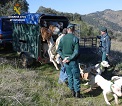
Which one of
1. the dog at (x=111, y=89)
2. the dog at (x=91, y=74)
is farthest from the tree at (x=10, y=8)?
the dog at (x=111, y=89)

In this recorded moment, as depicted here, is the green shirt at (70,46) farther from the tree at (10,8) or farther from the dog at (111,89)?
the tree at (10,8)

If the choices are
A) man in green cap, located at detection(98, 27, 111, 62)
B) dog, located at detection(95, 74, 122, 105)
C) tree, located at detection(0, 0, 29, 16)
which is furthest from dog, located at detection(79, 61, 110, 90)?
tree, located at detection(0, 0, 29, 16)

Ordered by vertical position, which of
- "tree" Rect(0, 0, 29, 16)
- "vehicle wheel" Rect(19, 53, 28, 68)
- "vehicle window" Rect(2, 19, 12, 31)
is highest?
"tree" Rect(0, 0, 29, 16)

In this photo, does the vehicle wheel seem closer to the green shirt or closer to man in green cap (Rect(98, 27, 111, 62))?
man in green cap (Rect(98, 27, 111, 62))

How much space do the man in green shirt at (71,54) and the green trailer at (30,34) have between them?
3.05 metres

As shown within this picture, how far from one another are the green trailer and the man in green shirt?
3.05m

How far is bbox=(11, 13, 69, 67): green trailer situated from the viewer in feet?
31.9

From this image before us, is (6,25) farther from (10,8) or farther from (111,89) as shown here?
(10,8)

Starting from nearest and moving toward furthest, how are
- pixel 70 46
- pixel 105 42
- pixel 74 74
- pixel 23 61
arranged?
pixel 70 46 → pixel 74 74 → pixel 105 42 → pixel 23 61

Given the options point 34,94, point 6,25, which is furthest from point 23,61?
point 34,94

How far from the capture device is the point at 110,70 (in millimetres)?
10586

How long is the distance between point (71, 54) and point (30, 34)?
387 centimetres

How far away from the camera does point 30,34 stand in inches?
397

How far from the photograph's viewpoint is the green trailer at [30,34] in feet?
31.9
